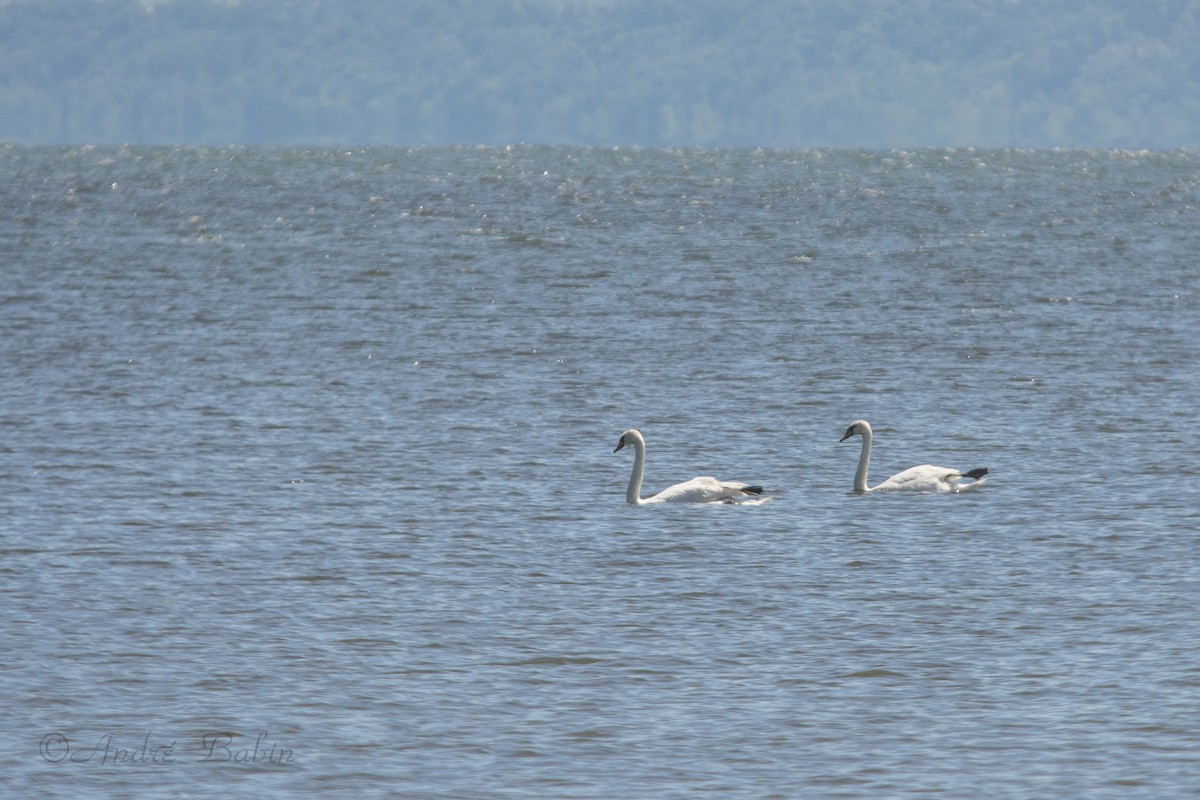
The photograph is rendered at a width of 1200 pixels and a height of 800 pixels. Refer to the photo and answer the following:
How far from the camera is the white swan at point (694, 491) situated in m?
20.4

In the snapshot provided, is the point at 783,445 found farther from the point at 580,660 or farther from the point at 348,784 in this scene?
the point at 348,784

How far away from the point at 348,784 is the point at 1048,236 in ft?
188

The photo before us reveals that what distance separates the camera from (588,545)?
18156 mm

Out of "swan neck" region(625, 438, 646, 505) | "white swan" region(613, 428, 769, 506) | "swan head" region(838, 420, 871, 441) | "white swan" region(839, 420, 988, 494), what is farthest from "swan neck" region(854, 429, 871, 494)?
"swan neck" region(625, 438, 646, 505)

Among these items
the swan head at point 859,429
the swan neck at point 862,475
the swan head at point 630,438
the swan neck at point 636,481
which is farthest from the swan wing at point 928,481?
the swan head at point 630,438

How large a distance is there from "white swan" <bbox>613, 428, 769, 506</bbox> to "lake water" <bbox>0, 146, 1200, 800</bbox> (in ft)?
0.83

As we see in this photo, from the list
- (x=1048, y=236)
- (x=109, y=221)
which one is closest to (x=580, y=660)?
(x=1048, y=236)

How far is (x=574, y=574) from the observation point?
16.8 m

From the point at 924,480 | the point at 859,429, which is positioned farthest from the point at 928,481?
the point at 859,429

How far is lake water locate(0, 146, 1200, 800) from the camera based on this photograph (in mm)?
A: 12078

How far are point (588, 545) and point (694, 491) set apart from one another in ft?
8.90

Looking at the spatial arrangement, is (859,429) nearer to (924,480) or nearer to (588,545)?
(924,480)

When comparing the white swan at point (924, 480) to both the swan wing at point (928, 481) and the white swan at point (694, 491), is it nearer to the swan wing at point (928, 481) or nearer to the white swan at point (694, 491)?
the swan wing at point (928, 481)

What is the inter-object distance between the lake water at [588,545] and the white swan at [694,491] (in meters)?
0.25
